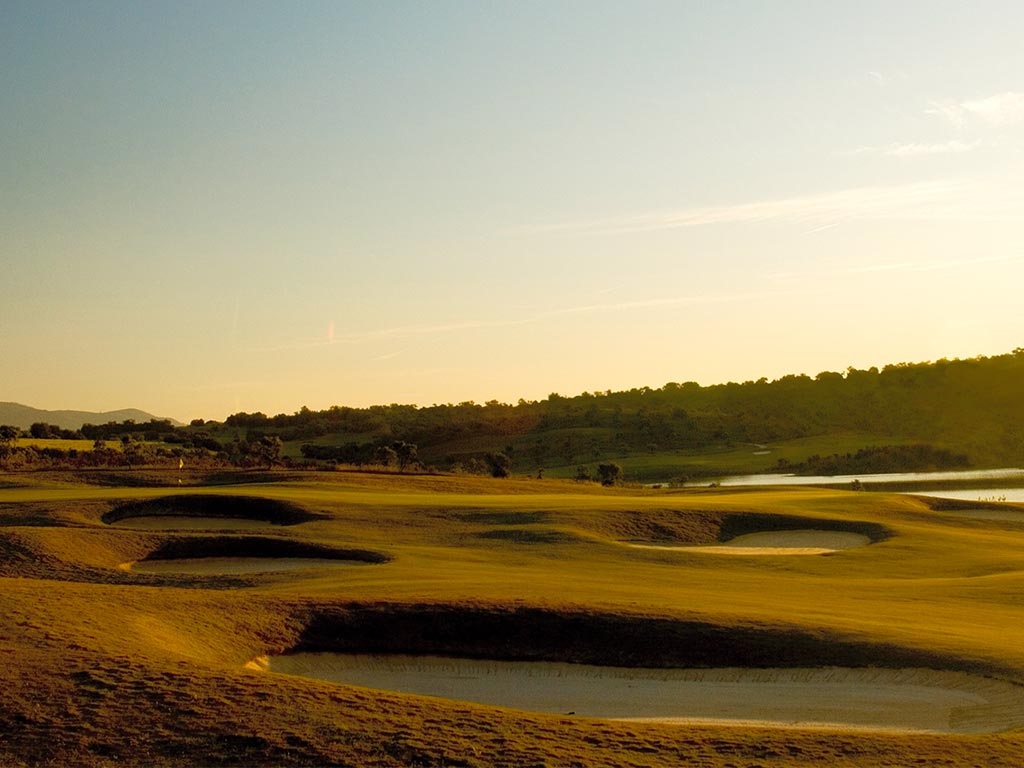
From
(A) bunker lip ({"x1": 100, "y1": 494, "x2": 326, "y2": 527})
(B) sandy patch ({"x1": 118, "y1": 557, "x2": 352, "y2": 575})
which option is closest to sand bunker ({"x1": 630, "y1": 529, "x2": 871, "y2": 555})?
(B) sandy patch ({"x1": 118, "y1": 557, "x2": 352, "y2": 575})

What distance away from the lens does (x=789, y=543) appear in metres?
27.3

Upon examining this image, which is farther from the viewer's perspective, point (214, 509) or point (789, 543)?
point (214, 509)

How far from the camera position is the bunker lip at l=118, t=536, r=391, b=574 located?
22188 mm

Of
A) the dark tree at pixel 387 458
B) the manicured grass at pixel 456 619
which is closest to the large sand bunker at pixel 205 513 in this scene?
the manicured grass at pixel 456 619

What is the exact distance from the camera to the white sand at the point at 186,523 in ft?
89.0

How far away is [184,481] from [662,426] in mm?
69905

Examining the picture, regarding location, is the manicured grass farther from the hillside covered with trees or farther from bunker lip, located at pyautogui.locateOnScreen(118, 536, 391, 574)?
the hillside covered with trees

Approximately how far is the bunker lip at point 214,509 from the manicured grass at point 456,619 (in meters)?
0.13

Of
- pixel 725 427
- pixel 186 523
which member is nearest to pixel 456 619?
pixel 186 523

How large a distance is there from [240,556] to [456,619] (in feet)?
31.9

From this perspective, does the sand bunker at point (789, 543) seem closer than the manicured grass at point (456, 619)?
No

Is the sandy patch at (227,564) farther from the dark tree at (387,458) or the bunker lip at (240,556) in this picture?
the dark tree at (387,458)

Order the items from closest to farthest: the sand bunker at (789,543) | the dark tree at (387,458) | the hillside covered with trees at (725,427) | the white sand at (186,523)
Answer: the sand bunker at (789,543)
the white sand at (186,523)
the dark tree at (387,458)
the hillside covered with trees at (725,427)

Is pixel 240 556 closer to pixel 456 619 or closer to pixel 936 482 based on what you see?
pixel 456 619
